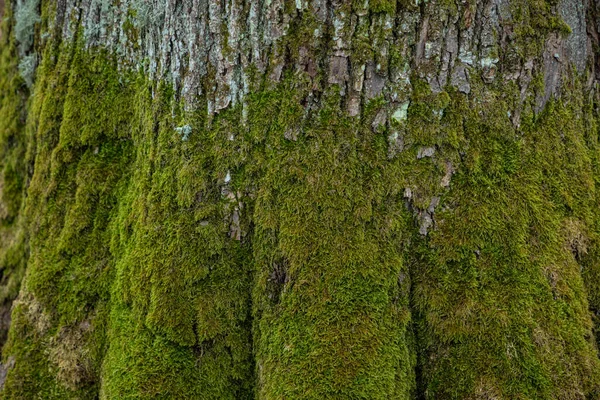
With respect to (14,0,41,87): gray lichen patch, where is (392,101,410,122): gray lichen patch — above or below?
below

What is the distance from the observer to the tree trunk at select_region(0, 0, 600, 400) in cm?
231

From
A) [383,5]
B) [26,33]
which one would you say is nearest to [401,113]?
[383,5]

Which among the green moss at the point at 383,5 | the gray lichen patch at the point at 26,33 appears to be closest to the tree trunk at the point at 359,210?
the green moss at the point at 383,5

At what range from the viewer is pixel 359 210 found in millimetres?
2344

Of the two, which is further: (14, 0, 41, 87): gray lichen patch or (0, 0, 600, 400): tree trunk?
(14, 0, 41, 87): gray lichen patch

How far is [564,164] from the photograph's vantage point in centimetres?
258

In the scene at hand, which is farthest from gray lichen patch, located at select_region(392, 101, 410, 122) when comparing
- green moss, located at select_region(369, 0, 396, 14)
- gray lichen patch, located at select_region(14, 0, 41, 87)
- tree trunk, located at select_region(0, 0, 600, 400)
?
gray lichen patch, located at select_region(14, 0, 41, 87)

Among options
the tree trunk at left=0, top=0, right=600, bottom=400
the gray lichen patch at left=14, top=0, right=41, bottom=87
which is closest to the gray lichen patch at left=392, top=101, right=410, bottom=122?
the tree trunk at left=0, top=0, right=600, bottom=400

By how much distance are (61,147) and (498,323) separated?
2587mm

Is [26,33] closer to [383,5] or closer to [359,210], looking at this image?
[383,5]

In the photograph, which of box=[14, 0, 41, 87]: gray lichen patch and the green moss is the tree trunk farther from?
box=[14, 0, 41, 87]: gray lichen patch

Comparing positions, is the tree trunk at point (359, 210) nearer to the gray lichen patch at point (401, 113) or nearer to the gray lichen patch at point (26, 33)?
the gray lichen patch at point (401, 113)

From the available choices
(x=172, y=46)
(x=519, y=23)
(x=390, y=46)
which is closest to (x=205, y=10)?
(x=172, y=46)

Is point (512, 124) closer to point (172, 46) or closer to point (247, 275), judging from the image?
point (247, 275)
